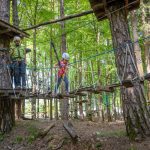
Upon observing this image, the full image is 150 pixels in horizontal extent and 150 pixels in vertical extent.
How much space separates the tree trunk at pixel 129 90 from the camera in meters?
7.34

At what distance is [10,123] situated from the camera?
10320 mm

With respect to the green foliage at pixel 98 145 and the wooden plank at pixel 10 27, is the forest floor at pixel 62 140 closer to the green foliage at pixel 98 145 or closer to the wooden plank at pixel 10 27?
the green foliage at pixel 98 145

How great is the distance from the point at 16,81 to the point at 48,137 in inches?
85.1

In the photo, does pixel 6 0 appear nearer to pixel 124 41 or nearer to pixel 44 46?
pixel 124 41

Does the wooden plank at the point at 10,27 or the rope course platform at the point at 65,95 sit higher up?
the wooden plank at the point at 10,27

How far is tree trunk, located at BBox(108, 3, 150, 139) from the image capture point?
7.34 meters

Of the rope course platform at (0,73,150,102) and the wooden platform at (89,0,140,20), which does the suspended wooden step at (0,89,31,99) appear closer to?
the rope course platform at (0,73,150,102)

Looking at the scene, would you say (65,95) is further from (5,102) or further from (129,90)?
(5,102)

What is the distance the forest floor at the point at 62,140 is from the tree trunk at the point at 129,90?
393 mm

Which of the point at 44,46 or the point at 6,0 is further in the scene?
the point at 44,46

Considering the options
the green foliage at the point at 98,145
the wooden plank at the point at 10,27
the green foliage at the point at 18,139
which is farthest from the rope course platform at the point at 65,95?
the wooden plank at the point at 10,27

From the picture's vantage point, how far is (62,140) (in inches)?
338

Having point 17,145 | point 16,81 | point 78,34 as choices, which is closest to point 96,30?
point 78,34

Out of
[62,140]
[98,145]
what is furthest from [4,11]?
[98,145]
